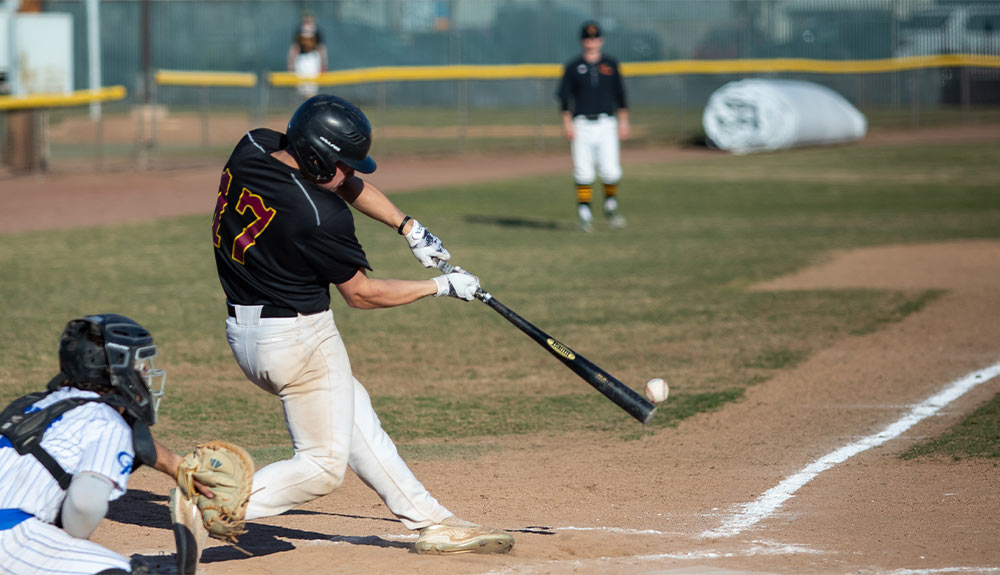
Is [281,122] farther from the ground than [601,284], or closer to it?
farther from the ground

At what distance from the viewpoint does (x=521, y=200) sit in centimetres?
1902

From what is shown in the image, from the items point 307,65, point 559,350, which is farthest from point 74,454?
point 307,65

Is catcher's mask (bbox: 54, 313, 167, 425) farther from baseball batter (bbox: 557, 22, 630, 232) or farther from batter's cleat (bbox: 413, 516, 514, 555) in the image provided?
baseball batter (bbox: 557, 22, 630, 232)

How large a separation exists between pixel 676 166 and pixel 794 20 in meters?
9.60

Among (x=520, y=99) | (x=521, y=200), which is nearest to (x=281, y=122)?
(x=520, y=99)

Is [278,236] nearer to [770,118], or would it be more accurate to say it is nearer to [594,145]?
[594,145]

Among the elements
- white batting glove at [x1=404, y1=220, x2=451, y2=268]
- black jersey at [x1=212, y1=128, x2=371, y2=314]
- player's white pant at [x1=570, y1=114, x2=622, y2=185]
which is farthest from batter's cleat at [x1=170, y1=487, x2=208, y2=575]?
player's white pant at [x1=570, y1=114, x2=622, y2=185]

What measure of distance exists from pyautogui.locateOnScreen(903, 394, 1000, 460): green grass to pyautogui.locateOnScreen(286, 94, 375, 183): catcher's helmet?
3.62 m

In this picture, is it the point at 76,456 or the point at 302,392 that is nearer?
the point at 76,456

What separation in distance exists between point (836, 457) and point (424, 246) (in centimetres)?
274

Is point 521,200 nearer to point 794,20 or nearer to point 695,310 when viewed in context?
point 695,310

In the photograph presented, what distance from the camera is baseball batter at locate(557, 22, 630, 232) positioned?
49.6ft

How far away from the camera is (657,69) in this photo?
27.5m

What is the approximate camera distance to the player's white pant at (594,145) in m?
15.2
